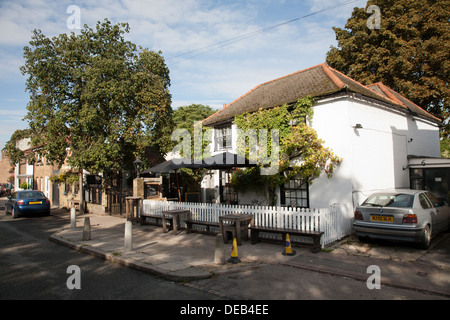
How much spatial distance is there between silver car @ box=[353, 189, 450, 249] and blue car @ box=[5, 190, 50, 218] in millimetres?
16965

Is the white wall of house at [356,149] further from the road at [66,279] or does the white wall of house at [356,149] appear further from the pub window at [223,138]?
the road at [66,279]

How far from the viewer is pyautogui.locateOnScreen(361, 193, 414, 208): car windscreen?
7773 millimetres

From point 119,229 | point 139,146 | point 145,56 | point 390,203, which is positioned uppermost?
point 145,56

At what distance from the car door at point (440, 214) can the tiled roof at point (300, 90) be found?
4266mm

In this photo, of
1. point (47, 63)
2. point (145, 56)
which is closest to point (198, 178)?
point (145, 56)

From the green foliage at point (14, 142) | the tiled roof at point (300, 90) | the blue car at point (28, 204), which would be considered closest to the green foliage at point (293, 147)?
the tiled roof at point (300, 90)

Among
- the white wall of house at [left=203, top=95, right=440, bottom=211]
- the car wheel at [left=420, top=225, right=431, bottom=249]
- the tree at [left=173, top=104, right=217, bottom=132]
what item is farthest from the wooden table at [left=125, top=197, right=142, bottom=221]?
the tree at [left=173, top=104, right=217, bottom=132]

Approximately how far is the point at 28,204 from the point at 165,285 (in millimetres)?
14944

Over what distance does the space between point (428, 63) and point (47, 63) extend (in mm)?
23983

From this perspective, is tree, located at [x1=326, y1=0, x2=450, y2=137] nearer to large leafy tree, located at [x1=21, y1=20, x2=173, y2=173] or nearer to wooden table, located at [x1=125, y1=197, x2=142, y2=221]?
large leafy tree, located at [x1=21, y1=20, x2=173, y2=173]

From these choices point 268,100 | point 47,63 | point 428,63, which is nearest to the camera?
point 268,100

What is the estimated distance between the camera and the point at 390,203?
316 inches

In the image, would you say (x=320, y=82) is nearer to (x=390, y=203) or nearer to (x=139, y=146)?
(x=390, y=203)

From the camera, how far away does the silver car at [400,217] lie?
733cm
